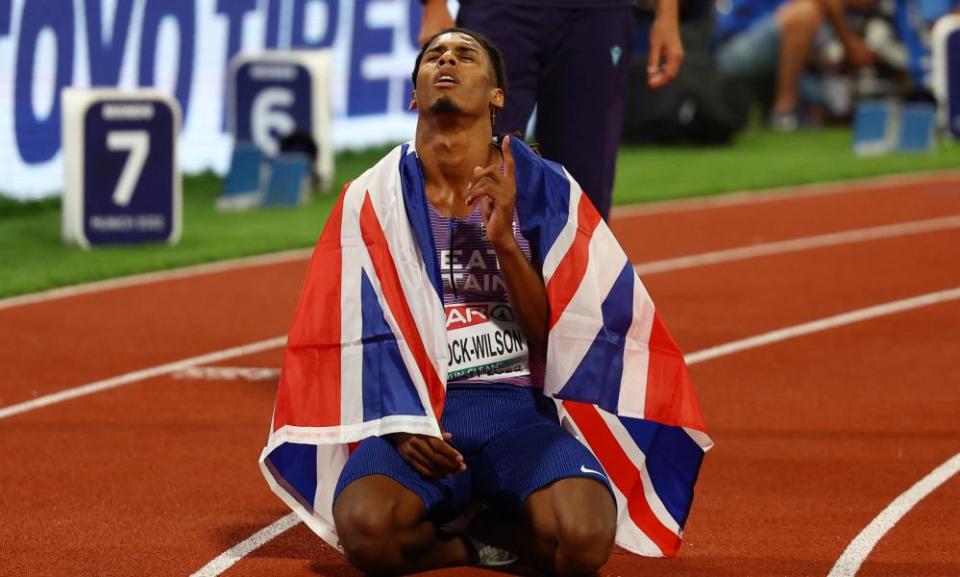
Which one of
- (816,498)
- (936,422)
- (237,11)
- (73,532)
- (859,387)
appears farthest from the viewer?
(237,11)

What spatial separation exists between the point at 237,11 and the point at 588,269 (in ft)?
31.0

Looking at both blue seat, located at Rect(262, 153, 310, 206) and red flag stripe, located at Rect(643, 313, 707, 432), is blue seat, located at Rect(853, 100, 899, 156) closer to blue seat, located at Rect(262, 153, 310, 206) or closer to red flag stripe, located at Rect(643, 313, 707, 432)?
blue seat, located at Rect(262, 153, 310, 206)

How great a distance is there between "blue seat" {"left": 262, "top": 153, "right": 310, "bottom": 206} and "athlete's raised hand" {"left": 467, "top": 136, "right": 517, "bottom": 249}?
8288 millimetres

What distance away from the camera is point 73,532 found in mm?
5145

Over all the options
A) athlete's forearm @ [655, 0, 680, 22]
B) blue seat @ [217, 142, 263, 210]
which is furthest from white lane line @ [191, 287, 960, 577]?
blue seat @ [217, 142, 263, 210]

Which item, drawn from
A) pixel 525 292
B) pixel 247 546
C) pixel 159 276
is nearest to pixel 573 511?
pixel 525 292

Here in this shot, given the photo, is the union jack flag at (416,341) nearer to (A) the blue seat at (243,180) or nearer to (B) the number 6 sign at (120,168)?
(B) the number 6 sign at (120,168)

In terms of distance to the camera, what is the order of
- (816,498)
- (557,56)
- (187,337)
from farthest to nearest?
(187,337) < (557,56) < (816,498)

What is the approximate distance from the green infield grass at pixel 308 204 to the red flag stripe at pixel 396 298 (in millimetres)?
5144

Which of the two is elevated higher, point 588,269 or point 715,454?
point 588,269

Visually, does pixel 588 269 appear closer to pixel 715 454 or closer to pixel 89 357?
pixel 715 454

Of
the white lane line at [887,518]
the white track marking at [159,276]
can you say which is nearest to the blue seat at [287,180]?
the white track marking at [159,276]

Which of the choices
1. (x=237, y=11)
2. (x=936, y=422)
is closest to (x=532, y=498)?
(x=936, y=422)

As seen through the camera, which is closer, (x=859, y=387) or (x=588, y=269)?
(x=588, y=269)
